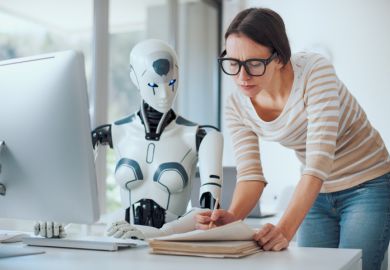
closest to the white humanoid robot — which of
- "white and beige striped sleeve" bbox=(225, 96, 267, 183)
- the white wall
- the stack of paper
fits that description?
"white and beige striped sleeve" bbox=(225, 96, 267, 183)

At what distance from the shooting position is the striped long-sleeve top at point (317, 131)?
136 cm

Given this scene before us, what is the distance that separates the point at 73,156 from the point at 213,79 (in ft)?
12.5

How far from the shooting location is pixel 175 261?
113 centimetres

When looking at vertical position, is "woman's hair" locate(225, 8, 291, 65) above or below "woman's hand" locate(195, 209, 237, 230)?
above

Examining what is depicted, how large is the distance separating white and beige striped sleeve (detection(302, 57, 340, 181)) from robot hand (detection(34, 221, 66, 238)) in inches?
23.6

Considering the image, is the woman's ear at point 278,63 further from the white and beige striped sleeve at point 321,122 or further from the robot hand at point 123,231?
the robot hand at point 123,231

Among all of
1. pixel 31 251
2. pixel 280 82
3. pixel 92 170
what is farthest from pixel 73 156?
pixel 280 82

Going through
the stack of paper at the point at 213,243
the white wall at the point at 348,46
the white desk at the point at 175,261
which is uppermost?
the white wall at the point at 348,46

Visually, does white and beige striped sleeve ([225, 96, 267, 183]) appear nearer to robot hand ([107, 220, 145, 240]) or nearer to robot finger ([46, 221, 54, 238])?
robot hand ([107, 220, 145, 240])

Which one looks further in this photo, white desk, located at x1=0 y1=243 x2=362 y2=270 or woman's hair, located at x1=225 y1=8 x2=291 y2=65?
woman's hair, located at x1=225 y1=8 x2=291 y2=65

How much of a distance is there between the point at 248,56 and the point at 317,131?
24 cm

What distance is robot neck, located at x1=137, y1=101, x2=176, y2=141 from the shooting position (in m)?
1.84

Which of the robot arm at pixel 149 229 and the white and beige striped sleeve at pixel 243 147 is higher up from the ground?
the white and beige striped sleeve at pixel 243 147

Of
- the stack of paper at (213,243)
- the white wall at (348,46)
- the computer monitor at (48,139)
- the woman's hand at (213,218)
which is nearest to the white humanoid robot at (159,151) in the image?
the woman's hand at (213,218)
